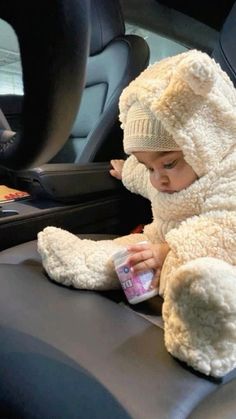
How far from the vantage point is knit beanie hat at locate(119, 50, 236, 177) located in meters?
0.54

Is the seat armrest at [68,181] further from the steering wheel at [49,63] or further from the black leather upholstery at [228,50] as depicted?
the steering wheel at [49,63]

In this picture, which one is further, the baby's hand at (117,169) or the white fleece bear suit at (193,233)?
the baby's hand at (117,169)

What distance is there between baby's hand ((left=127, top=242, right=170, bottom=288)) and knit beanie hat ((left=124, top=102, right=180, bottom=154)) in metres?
0.17

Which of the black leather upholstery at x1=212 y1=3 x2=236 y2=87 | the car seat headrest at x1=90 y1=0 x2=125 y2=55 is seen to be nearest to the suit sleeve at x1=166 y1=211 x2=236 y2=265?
the black leather upholstery at x1=212 y1=3 x2=236 y2=87

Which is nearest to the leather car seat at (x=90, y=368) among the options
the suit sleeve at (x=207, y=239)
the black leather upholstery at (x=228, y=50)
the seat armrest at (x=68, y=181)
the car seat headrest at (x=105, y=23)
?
the suit sleeve at (x=207, y=239)

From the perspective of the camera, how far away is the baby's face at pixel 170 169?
63 cm

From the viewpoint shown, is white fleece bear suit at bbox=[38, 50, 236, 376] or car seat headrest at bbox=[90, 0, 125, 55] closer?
white fleece bear suit at bbox=[38, 50, 236, 376]

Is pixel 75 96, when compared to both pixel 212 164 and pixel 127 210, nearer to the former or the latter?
pixel 212 164

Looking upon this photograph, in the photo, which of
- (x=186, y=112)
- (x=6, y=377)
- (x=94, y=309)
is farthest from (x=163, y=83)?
(x=6, y=377)

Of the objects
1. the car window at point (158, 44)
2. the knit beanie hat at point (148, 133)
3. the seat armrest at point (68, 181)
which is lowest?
the seat armrest at point (68, 181)

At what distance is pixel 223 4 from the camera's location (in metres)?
1.29

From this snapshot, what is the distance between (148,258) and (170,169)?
15 centimetres

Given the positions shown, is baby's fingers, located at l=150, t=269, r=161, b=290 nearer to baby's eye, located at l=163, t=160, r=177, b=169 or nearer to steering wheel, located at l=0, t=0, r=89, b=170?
baby's eye, located at l=163, t=160, r=177, b=169

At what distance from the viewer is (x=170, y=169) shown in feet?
2.12
